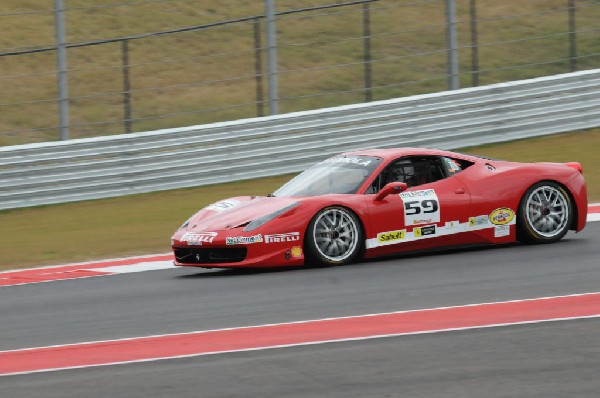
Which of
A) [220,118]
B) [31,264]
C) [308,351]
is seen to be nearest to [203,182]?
[220,118]

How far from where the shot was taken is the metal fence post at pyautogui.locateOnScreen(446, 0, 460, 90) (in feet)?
65.6

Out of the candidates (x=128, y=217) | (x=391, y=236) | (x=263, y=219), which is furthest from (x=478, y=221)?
(x=128, y=217)

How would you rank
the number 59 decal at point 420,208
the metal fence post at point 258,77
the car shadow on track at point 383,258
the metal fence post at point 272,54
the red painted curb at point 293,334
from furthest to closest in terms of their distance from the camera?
1. the metal fence post at point 258,77
2. the metal fence post at point 272,54
3. the number 59 decal at point 420,208
4. the car shadow on track at point 383,258
5. the red painted curb at point 293,334

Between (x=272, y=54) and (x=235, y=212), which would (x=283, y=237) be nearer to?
(x=235, y=212)

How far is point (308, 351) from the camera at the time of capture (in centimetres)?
784

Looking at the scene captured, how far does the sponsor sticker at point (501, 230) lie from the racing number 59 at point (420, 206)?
2.22 ft

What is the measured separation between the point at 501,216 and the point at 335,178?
5.37 ft

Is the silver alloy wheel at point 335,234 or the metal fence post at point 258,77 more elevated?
the metal fence post at point 258,77

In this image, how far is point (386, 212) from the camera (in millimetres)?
11664

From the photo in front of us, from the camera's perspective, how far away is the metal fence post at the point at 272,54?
1873 centimetres

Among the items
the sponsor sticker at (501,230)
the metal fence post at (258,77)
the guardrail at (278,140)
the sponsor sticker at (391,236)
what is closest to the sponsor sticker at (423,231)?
the sponsor sticker at (391,236)

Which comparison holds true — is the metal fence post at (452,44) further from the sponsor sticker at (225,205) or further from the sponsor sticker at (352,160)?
the sponsor sticker at (225,205)

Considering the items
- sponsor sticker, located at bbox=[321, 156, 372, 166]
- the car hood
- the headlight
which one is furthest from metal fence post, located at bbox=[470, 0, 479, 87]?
the headlight

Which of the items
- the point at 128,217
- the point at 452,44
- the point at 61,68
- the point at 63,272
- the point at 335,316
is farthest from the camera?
the point at 452,44
